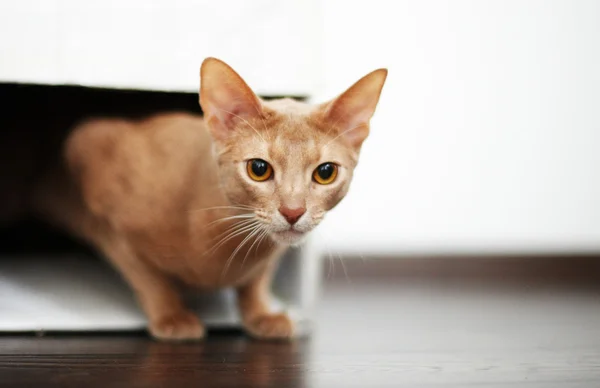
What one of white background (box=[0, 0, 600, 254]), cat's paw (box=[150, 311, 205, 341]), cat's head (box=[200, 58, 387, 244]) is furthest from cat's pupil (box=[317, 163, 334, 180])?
white background (box=[0, 0, 600, 254])

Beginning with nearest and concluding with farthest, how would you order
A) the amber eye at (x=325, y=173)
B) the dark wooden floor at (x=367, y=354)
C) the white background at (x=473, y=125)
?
the dark wooden floor at (x=367, y=354) < the amber eye at (x=325, y=173) < the white background at (x=473, y=125)

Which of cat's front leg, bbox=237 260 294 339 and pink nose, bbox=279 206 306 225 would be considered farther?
cat's front leg, bbox=237 260 294 339

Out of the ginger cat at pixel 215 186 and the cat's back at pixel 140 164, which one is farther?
the cat's back at pixel 140 164

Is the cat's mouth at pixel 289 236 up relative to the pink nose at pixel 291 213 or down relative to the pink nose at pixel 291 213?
down

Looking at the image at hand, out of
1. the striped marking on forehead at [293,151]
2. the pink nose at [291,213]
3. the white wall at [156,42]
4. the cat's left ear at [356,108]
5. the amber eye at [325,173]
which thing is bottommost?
the pink nose at [291,213]

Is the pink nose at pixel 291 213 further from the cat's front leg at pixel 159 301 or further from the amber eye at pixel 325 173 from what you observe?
the cat's front leg at pixel 159 301

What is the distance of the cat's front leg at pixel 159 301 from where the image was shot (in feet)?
3.80

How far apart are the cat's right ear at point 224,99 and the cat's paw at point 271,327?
1.25 feet

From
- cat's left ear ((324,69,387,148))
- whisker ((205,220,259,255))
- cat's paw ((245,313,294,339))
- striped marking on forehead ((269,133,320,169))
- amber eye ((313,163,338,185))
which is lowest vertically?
cat's paw ((245,313,294,339))

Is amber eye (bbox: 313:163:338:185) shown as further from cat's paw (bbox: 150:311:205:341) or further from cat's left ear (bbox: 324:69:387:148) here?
cat's paw (bbox: 150:311:205:341)

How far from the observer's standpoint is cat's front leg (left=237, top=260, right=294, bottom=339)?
47.1 inches

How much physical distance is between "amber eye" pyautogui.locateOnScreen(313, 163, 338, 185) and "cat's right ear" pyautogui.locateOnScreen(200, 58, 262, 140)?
129 mm

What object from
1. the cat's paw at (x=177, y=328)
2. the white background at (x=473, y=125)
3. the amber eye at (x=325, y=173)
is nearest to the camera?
the amber eye at (x=325, y=173)

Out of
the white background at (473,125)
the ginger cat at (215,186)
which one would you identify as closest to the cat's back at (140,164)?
the ginger cat at (215,186)
